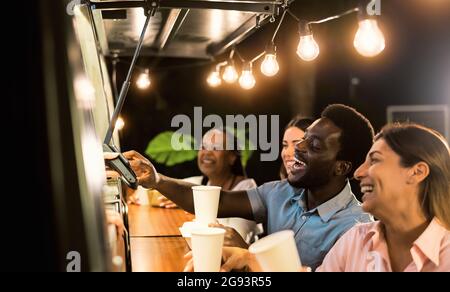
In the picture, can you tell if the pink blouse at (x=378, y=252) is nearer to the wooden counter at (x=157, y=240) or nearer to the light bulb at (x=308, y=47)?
the wooden counter at (x=157, y=240)

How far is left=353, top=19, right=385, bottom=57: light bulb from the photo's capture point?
179cm

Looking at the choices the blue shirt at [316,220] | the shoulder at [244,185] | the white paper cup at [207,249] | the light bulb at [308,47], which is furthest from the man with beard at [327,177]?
the shoulder at [244,185]

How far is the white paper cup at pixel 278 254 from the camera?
1.44 meters

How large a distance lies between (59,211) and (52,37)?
42 cm

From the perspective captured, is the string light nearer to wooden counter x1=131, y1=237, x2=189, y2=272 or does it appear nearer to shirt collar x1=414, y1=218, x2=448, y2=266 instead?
shirt collar x1=414, y1=218, x2=448, y2=266

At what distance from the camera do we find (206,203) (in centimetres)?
221

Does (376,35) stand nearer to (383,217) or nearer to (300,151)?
(383,217)

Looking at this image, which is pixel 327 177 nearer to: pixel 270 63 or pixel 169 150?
pixel 270 63

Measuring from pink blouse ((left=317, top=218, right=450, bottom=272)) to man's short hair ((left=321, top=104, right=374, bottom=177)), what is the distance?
523mm

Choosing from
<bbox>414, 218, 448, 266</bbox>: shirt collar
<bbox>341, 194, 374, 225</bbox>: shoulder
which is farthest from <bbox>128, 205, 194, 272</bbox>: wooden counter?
<bbox>414, 218, 448, 266</bbox>: shirt collar

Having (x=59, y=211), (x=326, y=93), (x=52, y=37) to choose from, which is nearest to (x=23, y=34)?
(x=52, y=37)

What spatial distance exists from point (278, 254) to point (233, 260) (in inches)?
15.7

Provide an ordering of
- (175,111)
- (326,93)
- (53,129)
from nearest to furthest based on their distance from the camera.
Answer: (53,129)
(175,111)
(326,93)

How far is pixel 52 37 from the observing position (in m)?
1.33
